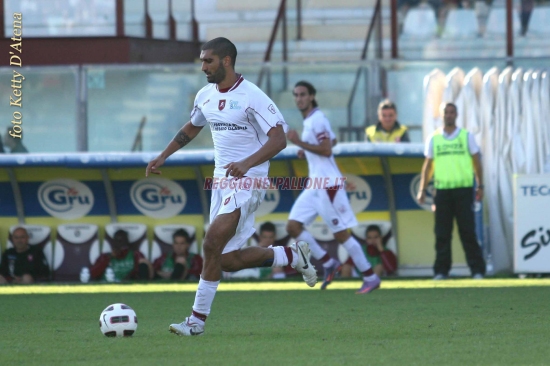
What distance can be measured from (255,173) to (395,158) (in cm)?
675

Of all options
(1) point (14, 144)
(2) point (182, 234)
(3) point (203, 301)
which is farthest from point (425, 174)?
(3) point (203, 301)

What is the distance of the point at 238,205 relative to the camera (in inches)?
278

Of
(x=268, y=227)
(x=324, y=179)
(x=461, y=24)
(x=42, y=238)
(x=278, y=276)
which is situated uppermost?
(x=461, y=24)

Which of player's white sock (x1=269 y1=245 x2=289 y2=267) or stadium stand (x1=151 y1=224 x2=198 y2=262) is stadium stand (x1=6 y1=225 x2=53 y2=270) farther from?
player's white sock (x1=269 y1=245 x2=289 y2=267)

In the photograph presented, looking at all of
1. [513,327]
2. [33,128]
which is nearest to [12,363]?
[513,327]

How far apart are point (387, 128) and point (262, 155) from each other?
6591 mm

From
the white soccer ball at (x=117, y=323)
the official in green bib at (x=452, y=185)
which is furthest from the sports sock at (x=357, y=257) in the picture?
the white soccer ball at (x=117, y=323)

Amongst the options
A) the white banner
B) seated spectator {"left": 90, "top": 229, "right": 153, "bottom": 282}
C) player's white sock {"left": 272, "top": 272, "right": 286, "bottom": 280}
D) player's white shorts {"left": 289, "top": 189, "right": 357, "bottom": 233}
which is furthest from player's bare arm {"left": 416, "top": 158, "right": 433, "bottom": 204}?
seated spectator {"left": 90, "top": 229, "right": 153, "bottom": 282}

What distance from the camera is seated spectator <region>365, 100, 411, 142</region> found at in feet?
43.0

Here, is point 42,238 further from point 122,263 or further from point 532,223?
point 532,223

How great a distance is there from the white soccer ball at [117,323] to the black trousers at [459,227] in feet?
21.8

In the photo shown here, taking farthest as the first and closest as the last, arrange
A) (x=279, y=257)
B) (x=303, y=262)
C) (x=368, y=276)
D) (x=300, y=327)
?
(x=368, y=276) → (x=303, y=262) → (x=279, y=257) → (x=300, y=327)

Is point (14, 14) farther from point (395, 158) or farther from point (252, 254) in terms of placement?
point (252, 254)

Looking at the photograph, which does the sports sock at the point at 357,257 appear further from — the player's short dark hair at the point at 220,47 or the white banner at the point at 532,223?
the player's short dark hair at the point at 220,47
